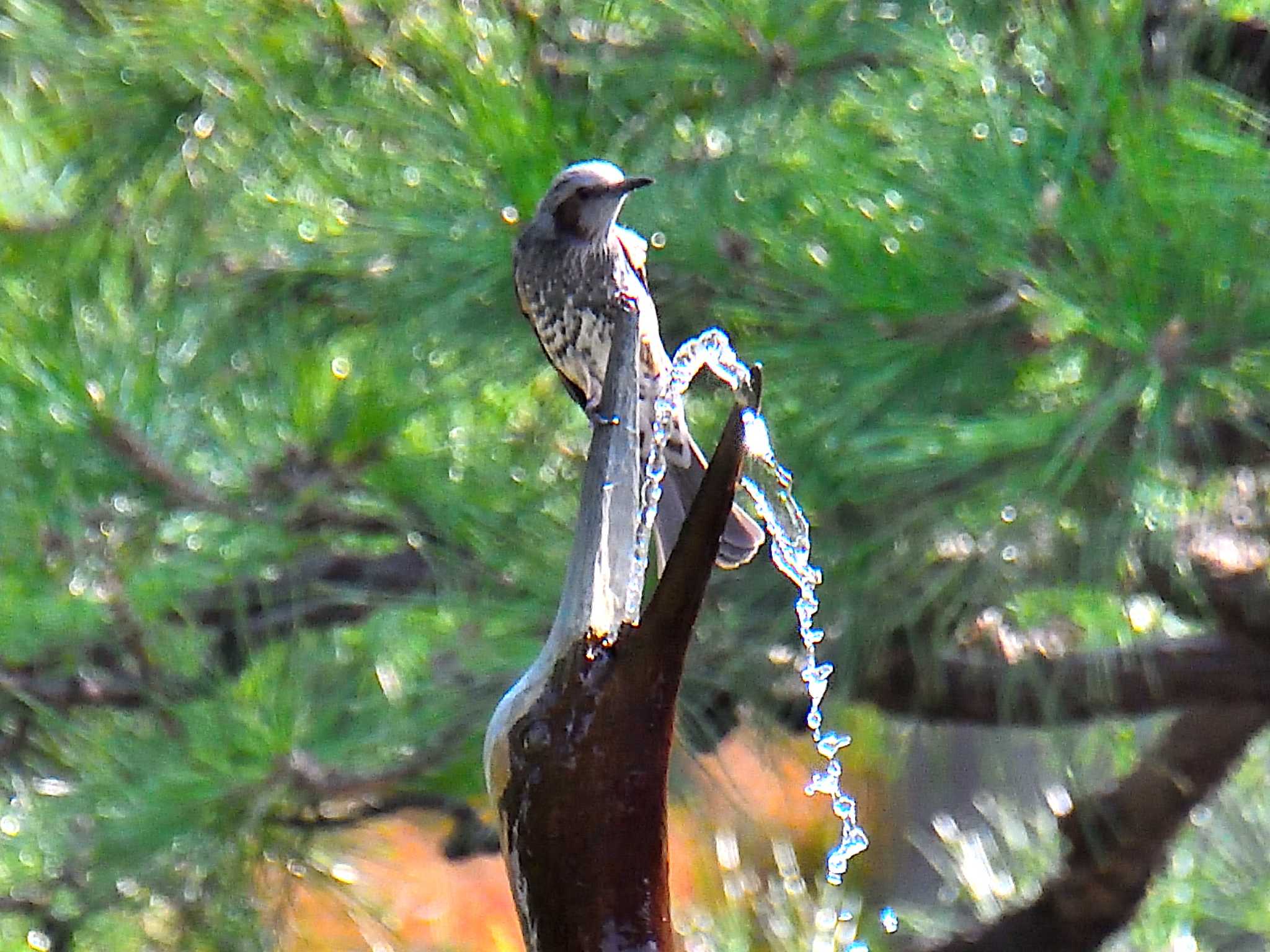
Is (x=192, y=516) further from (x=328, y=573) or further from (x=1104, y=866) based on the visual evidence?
(x=1104, y=866)

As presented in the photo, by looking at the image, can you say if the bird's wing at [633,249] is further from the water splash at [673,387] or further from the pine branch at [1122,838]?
the pine branch at [1122,838]

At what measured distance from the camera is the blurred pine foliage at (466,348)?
534 millimetres

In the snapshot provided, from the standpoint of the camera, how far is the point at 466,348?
662 millimetres

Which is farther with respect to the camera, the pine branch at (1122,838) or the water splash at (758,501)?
the pine branch at (1122,838)

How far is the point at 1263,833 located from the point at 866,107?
1.55 feet

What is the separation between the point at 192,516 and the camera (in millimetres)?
695

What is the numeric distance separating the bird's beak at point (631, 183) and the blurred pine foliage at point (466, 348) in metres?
0.04

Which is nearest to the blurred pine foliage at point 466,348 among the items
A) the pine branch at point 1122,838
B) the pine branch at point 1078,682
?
the pine branch at point 1078,682

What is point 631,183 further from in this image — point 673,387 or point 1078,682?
point 1078,682

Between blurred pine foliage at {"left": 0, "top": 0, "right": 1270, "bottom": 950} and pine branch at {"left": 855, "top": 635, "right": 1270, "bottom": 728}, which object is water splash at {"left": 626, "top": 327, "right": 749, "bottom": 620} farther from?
pine branch at {"left": 855, "top": 635, "right": 1270, "bottom": 728}

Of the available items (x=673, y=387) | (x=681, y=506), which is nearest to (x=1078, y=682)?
(x=681, y=506)

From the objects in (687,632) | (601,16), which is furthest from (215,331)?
(687,632)

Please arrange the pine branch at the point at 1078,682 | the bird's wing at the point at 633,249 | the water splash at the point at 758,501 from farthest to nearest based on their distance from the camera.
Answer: the pine branch at the point at 1078,682, the bird's wing at the point at 633,249, the water splash at the point at 758,501

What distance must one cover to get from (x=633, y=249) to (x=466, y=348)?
14cm
